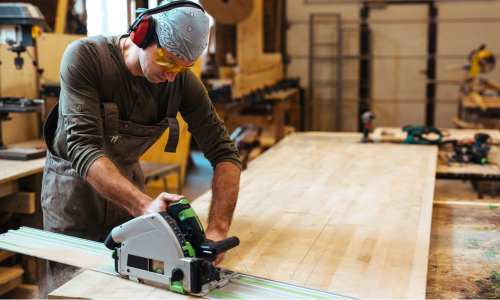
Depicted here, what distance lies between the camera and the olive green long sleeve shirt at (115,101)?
4.90 feet

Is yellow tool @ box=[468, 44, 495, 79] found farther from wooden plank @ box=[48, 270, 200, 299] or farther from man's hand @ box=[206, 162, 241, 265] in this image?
wooden plank @ box=[48, 270, 200, 299]

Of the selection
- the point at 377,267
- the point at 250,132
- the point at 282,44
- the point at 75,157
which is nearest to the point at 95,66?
the point at 75,157

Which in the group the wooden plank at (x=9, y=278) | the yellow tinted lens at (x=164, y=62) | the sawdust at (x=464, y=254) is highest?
the yellow tinted lens at (x=164, y=62)

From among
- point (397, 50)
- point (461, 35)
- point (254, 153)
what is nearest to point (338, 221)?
point (254, 153)

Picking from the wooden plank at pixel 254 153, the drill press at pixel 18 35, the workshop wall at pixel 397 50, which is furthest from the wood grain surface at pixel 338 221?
the workshop wall at pixel 397 50

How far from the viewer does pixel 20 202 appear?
2.64 meters

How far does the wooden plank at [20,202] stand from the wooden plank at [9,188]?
0.13 feet

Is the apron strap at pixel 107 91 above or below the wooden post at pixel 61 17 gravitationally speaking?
below

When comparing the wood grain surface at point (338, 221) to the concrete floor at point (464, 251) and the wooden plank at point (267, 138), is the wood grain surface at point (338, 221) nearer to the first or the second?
the concrete floor at point (464, 251)

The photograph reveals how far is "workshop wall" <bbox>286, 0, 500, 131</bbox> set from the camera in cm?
845

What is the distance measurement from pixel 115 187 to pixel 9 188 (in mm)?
1466

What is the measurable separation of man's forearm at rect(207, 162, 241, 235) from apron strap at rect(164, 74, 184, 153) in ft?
0.67

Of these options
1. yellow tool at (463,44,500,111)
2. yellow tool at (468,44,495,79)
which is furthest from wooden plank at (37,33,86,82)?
yellow tool at (468,44,495,79)

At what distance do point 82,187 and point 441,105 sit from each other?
26.7 ft
